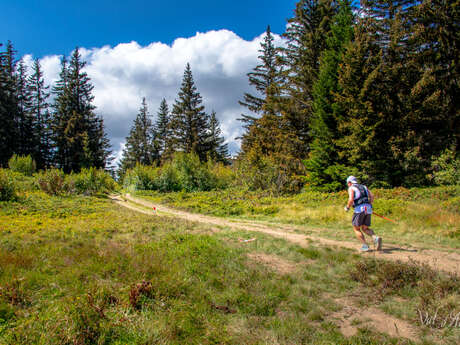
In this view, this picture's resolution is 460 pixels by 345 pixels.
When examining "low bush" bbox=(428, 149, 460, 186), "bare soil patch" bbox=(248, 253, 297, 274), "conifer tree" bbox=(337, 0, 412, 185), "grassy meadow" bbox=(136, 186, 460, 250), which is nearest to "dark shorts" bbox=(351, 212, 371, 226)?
"grassy meadow" bbox=(136, 186, 460, 250)

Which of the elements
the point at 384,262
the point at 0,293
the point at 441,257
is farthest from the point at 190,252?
the point at 441,257

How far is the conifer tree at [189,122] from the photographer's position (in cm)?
4684

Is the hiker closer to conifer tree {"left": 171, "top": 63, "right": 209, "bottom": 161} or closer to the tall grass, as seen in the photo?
the tall grass

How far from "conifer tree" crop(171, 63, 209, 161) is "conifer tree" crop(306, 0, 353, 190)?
29212 millimetres

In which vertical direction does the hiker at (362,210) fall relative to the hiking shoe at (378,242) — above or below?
above

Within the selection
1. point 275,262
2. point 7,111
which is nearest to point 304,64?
point 275,262

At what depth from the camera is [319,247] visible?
7.18 meters

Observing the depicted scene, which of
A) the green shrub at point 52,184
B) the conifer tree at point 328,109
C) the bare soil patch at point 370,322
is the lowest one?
the bare soil patch at point 370,322

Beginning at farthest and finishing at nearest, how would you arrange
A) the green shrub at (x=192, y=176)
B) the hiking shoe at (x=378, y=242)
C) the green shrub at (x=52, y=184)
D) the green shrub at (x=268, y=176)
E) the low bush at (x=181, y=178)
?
the low bush at (x=181, y=178) → the green shrub at (x=192, y=176) → the green shrub at (x=268, y=176) → the green shrub at (x=52, y=184) → the hiking shoe at (x=378, y=242)

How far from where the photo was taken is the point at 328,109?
19.7 m

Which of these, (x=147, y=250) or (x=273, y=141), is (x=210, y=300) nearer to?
(x=147, y=250)

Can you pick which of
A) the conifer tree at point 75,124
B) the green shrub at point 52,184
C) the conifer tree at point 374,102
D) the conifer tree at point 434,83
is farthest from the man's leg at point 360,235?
the conifer tree at point 75,124

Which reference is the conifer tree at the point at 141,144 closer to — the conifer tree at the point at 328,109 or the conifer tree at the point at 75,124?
the conifer tree at the point at 75,124

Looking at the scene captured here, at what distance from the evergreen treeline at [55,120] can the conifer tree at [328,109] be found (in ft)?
119
